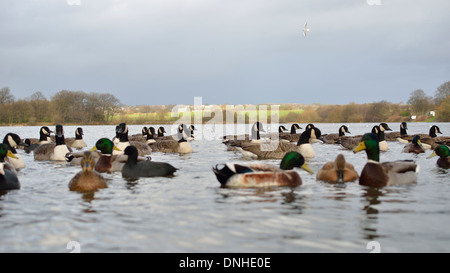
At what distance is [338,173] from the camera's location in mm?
11258

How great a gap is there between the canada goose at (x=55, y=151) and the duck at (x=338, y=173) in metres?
10.6

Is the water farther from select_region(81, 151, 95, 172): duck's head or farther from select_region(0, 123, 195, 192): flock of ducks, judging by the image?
select_region(81, 151, 95, 172): duck's head

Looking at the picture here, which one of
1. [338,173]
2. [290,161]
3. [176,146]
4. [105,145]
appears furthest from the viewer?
[176,146]

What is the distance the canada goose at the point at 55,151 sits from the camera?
17.9m

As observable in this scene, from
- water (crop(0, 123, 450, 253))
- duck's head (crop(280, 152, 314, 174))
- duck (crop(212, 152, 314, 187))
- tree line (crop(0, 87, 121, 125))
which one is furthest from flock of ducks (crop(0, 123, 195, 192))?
tree line (crop(0, 87, 121, 125))

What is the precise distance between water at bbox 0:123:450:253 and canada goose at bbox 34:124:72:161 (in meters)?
6.56

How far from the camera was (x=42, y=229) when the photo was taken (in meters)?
6.93

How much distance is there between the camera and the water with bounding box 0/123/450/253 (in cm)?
606

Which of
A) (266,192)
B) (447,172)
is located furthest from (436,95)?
(266,192)

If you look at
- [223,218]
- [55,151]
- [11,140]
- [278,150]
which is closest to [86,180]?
[223,218]

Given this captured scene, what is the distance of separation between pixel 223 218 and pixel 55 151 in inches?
486

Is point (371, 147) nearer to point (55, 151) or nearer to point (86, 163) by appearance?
point (86, 163)

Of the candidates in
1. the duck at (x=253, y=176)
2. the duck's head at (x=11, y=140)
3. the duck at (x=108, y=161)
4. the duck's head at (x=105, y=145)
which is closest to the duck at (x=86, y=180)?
the duck at (x=253, y=176)
